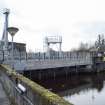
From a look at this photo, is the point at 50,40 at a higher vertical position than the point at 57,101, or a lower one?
higher

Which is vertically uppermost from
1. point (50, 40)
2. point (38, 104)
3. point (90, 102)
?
point (50, 40)

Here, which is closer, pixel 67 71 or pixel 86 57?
pixel 67 71

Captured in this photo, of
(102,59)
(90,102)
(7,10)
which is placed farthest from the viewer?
(102,59)

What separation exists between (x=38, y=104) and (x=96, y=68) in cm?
4816

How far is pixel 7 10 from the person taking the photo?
2992 cm

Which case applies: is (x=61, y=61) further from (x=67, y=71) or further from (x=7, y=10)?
(x=7, y=10)

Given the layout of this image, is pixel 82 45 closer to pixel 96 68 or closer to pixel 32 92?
pixel 96 68

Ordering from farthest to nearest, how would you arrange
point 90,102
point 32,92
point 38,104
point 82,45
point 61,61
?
point 82,45 → point 61,61 → point 90,102 → point 32,92 → point 38,104

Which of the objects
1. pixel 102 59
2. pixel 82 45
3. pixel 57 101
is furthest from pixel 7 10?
pixel 82 45

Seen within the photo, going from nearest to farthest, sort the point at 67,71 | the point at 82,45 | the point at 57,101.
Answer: the point at 57,101, the point at 67,71, the point at 82,45

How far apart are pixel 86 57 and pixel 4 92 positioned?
3879cm

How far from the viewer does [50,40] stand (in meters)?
52.5

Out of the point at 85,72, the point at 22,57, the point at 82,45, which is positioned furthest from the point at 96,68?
the point at 82,45

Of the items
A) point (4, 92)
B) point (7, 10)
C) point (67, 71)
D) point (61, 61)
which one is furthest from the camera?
point (67, 71)
